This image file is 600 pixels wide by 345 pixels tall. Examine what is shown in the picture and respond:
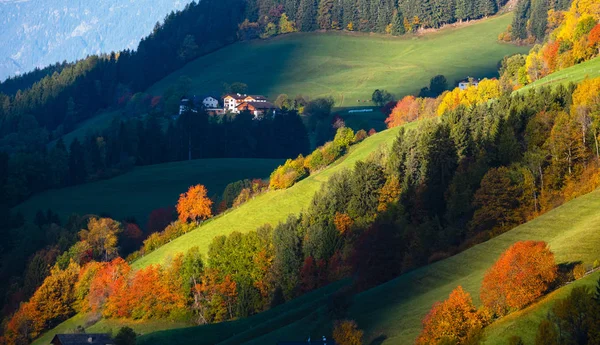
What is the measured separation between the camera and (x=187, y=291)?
110 meters

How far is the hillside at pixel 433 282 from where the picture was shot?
6644cm

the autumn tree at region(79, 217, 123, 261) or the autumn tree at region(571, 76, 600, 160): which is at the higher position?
the autumn tree at region(571, 76, 600, 160)

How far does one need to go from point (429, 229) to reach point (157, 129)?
110 meters

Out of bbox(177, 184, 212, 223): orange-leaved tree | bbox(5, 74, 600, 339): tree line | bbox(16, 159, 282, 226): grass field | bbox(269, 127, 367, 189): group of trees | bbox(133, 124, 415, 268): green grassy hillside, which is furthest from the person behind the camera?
bbox(16, 159, 282, 226): grass field

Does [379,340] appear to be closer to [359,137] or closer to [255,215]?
[255,215]

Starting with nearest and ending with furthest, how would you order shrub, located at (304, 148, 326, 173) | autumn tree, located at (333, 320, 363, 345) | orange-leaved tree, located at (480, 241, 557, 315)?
orange-leaved tree, located at (480, 241, 557, 315)
autumn tree, located at (333, 320, 363, 345)
shrub, located at (304, 148, 326, 173)

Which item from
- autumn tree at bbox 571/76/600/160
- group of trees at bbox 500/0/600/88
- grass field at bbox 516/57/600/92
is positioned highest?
group of trees at bbox 500/0/600/88

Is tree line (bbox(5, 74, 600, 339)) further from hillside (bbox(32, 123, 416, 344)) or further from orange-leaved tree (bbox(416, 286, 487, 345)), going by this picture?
orange-leaved tree (bbox(416, 286, 487, 345))

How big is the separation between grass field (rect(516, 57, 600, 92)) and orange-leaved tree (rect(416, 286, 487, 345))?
5626cm

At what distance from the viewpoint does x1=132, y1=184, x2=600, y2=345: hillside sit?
2616 inches

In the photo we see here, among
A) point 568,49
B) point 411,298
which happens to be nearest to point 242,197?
point 568,49

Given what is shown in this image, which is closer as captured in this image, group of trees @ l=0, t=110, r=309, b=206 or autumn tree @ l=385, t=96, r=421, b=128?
group of trees @ l=0, t=110, r=309, b=206

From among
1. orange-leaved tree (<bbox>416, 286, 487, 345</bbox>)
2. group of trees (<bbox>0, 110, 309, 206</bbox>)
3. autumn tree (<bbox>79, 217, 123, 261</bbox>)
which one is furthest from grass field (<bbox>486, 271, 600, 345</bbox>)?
group of trees (<bbox>0, 110, 309, 206</bbox>)

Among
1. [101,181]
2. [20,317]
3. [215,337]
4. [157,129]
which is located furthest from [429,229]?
[157,129]
